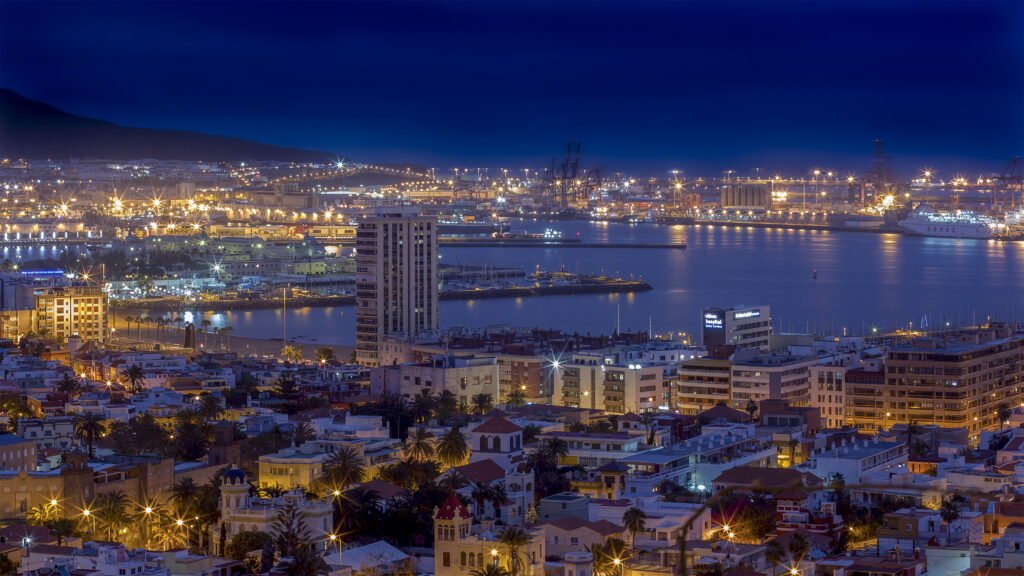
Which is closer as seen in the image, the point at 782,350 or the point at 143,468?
the point at 143,468

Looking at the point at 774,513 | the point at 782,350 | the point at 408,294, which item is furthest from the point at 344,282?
the point at 774,513

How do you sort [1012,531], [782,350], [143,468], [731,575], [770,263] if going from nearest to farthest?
[731,575] → [1012,531] → [143,468] → [782,350] → [770,263]

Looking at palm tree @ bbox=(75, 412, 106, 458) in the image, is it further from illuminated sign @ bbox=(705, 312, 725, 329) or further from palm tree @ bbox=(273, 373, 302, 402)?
illuminated sign @ bbox=(705, 312, 725, 329)

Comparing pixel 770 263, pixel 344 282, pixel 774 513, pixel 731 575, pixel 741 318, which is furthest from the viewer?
pixel 770 263

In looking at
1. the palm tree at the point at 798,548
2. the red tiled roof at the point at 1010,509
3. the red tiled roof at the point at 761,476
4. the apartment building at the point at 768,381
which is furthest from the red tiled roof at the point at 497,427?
the apartment building at the point at 768,381

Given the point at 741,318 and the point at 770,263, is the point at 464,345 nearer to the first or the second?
the point at 741,318

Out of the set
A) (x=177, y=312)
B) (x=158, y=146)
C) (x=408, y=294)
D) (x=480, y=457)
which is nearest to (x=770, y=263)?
(x=177, y=312)
